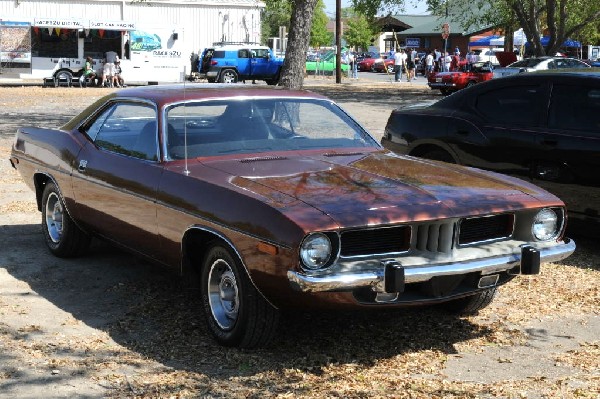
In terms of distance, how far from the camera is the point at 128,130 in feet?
22.1

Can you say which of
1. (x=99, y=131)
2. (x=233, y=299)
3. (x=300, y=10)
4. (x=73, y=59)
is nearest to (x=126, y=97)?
(x=99, y=131)

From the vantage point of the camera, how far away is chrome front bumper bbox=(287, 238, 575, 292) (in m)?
4.72

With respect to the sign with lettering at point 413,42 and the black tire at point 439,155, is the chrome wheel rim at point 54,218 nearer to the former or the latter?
the black tire at point 439,155

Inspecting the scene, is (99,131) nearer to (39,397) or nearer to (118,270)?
(118,270)

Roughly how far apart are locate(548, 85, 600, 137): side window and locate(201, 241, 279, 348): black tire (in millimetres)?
3785

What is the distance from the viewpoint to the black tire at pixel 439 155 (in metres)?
8.79

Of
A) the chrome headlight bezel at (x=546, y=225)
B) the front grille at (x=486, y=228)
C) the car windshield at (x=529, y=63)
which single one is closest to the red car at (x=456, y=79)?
the car windshield at (x=529, y=63)

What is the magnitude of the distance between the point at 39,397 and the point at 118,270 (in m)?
2.67

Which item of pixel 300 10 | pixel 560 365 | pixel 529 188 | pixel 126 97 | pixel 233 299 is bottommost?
pixel 560 365

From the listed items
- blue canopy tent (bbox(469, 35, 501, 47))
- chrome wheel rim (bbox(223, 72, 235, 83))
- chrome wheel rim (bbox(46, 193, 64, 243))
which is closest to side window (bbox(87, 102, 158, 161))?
chrome wheel rim (bbox(46, 193, 64, 243))

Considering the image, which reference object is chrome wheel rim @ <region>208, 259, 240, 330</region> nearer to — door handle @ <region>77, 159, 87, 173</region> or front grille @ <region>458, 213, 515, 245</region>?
front grille @ <region>458, 213, 515, 245</region>

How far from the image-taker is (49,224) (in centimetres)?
762

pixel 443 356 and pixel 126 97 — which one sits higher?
pixel 126 97

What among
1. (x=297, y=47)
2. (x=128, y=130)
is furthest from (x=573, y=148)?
(x=297, y=47)
